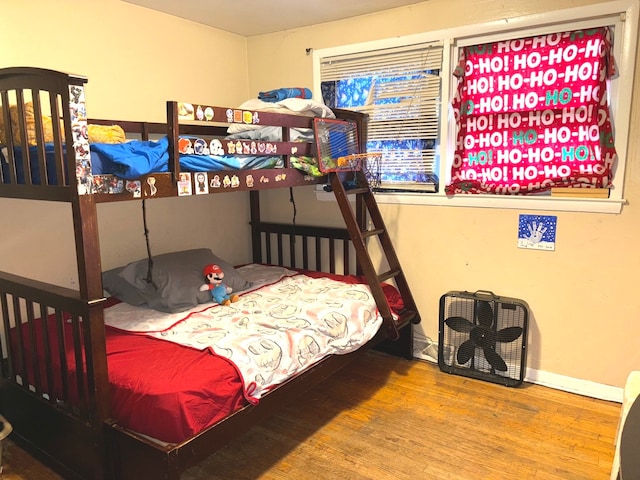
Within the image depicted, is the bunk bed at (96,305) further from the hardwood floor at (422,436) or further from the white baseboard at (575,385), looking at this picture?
the white baseboard at (575,385)

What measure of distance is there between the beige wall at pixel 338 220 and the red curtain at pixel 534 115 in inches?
6.3

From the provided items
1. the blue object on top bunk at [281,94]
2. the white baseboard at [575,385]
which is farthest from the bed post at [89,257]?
the white baseboard at [575,385]

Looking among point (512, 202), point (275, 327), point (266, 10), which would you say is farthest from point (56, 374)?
point (512, 202)

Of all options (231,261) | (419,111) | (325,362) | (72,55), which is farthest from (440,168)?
(72,55)

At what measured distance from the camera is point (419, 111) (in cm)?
321

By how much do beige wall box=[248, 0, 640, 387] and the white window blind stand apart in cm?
14

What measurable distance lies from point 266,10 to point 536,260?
231 cm

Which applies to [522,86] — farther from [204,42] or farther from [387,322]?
[204,42]

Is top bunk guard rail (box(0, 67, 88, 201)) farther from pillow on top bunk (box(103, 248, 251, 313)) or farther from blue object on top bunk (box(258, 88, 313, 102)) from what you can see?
blue object on top bunk (box(258, 88, 313, 102))

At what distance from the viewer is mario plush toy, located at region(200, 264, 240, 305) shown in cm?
287

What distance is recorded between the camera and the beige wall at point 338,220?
2662mm

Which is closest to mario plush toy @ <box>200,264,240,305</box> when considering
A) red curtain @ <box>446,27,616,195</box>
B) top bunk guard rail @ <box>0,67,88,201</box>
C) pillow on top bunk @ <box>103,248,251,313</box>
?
pillow on top bunk @ <box>103,248,251,313</box>

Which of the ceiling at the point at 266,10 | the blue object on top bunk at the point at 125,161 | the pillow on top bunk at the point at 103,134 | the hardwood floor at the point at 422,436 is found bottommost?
the hardwood floor at the point at 422,436

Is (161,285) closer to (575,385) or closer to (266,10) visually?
(266,10)
